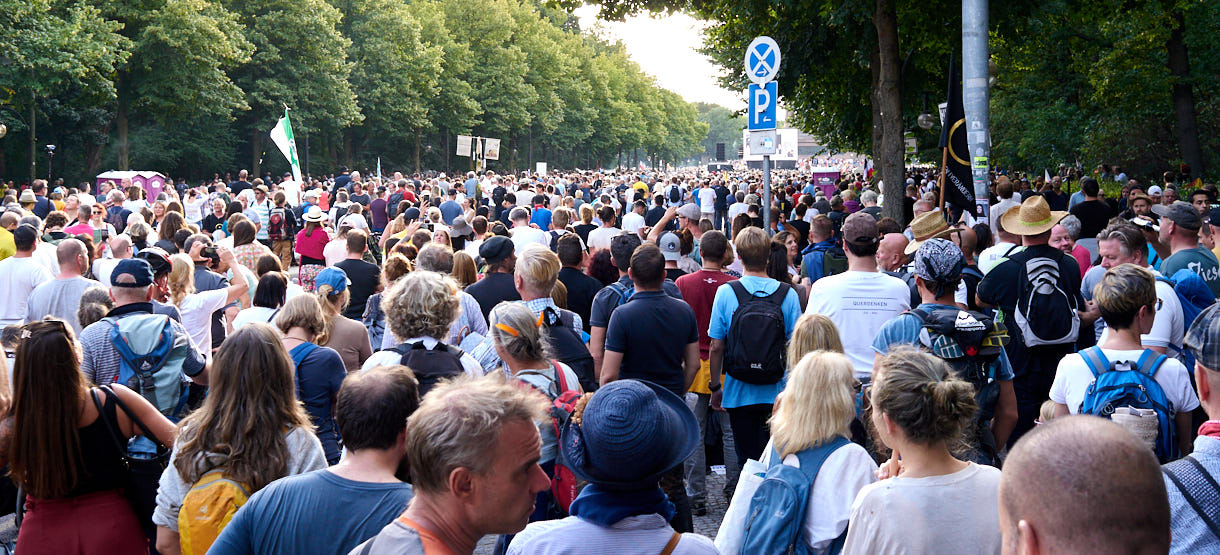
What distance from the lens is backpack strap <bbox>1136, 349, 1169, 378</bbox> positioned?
4305mm

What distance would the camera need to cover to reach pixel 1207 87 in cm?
2962

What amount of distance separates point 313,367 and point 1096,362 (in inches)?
133

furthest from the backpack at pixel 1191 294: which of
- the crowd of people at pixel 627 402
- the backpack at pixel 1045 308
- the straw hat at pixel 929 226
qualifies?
the straw hat at pixel 929 226

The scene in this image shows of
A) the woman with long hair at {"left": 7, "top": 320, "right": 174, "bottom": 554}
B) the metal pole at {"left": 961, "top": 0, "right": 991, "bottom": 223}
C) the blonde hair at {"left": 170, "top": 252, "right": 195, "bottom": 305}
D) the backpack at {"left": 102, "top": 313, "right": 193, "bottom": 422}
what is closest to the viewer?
the woman with long hair at {"left": 7, "top": 320, "right": 174, "bottom": 554}

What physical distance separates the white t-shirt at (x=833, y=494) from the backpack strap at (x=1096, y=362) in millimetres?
1437

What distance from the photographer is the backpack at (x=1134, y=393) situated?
4.26 metres

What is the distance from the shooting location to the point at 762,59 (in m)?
9.84

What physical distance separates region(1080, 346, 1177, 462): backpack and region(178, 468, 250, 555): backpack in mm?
3260

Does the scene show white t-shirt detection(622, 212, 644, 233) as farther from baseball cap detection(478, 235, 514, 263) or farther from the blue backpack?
the blue backpack

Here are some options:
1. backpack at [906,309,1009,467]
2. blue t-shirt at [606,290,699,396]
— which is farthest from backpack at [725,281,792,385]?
backpack at [906,309,1009,467]

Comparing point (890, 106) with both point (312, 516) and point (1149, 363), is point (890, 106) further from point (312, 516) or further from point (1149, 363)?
point (312, 516)

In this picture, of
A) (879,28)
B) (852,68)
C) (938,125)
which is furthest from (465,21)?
(879,28)

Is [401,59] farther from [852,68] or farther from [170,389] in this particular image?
[170,389]

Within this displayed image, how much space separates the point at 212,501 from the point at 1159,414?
359cm
